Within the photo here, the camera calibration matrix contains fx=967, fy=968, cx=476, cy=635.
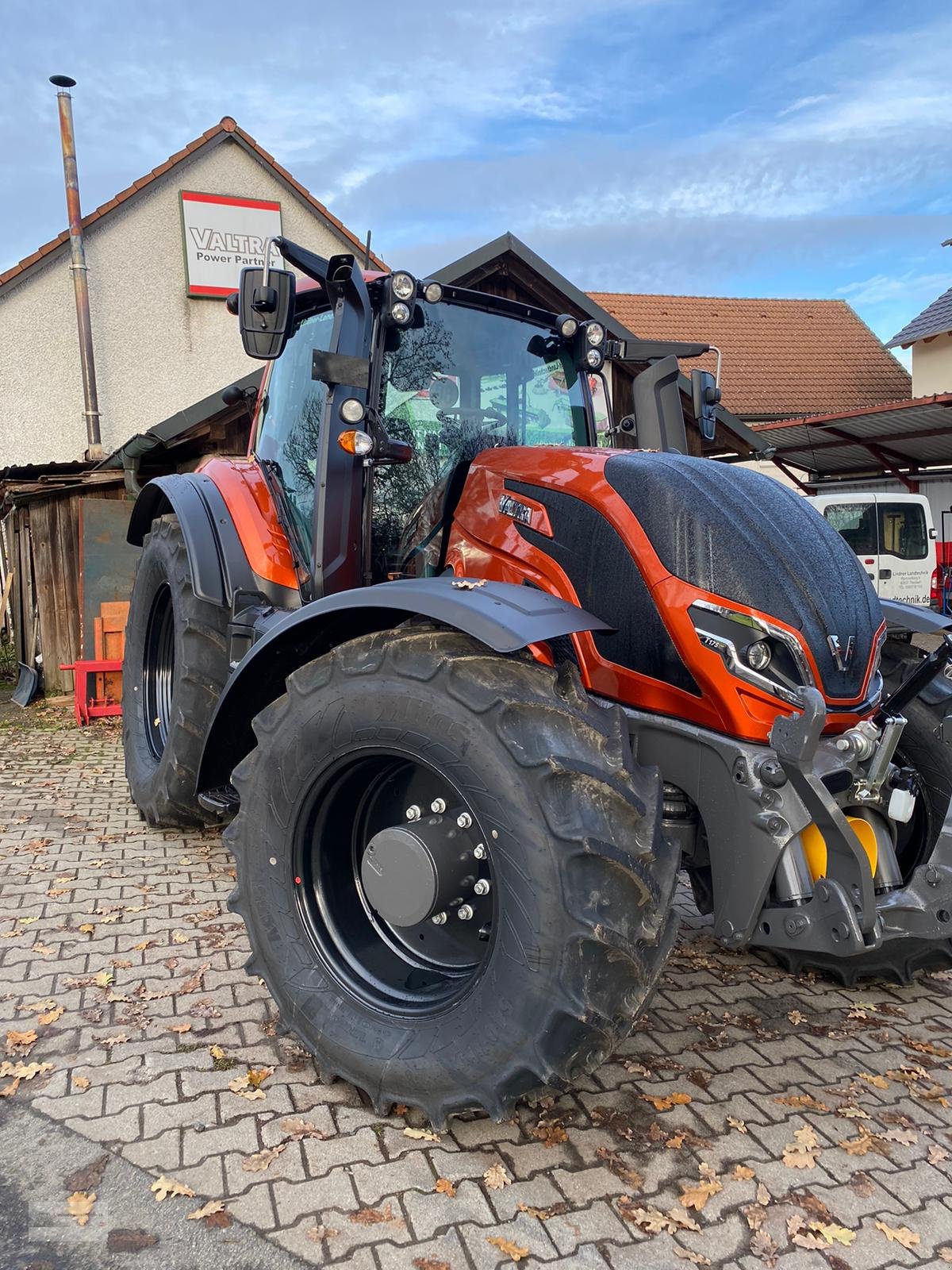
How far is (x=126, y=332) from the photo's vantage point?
46.5 ft

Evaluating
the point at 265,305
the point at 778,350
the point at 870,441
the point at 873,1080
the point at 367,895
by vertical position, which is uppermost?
the point at 778,350

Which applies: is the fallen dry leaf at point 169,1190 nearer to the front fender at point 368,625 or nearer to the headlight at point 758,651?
the front fender at point 368,625

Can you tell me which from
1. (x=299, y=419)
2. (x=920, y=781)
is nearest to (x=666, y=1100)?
(x=920, y=781)

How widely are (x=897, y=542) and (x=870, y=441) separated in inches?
131

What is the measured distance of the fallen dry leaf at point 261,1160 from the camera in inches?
93.3

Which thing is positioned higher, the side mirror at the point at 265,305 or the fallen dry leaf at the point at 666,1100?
the side mirror at the point at 265,305

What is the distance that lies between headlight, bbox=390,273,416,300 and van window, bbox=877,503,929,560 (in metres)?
13.8

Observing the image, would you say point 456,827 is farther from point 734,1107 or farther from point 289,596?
point 289,596

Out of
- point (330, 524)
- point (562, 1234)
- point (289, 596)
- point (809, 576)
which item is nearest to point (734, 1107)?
point (562, 1234)

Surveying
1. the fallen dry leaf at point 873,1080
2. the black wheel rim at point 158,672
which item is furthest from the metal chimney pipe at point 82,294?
the fallen dry leaf at point 873,1080

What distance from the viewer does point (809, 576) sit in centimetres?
264

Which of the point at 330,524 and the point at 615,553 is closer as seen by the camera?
the point at 615,553

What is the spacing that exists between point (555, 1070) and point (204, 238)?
14.8m

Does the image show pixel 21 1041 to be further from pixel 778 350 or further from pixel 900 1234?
pixel 778 350
